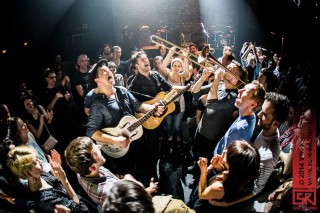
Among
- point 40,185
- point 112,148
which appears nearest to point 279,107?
point 112,148

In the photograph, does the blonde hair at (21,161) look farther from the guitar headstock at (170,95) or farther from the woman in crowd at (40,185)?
the guitar headstock at (170,95)

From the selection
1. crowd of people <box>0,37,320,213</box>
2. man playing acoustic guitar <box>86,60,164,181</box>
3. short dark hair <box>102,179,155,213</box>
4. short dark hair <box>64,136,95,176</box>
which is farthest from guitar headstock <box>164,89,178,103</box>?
short dark hair <box>102,179,155,213</box>

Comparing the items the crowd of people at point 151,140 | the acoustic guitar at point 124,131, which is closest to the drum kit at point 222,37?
the crowd of people at point 151,140

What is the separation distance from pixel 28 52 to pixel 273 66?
5671 millimetres

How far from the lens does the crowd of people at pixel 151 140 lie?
2012mm

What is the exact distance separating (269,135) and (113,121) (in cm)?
166

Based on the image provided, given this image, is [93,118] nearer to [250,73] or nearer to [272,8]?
[250,73]

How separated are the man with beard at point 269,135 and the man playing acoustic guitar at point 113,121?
4.92 ft

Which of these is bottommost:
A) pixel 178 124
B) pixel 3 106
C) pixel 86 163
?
pixel 178 124

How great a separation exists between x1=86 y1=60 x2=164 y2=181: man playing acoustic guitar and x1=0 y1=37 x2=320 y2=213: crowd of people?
0.01m

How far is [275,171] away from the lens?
2443mm

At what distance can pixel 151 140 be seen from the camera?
3854mm

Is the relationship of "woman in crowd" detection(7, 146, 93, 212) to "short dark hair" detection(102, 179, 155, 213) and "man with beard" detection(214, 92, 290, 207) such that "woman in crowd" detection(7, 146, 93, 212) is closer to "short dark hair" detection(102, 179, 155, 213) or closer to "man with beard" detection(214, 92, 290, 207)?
"short dark hair" detection(102, 179, 155, 213)

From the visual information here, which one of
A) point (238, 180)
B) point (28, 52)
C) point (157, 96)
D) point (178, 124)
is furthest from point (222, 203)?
point (28, 52)
